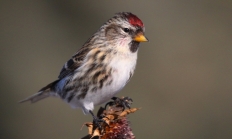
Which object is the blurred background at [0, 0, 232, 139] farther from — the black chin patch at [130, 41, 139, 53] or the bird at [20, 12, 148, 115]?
the black chin patch at [130, 41, 139, 53]

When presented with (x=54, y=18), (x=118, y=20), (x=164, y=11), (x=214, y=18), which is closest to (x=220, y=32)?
(x=214, y=18)

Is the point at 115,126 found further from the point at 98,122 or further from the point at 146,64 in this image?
the point at 146,64

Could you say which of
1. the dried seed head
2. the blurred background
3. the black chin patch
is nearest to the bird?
the black chin patch

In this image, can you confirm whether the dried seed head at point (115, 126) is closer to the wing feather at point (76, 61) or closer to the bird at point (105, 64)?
the bird at point (105, 64)

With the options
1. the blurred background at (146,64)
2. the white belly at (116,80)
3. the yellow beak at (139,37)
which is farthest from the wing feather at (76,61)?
the blurred background at (146,64)

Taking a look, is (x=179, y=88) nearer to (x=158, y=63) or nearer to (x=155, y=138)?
(x=158, y=63)

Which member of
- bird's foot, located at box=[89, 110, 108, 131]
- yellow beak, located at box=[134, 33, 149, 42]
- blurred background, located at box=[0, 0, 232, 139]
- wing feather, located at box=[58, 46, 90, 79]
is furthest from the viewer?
blurred background, located at box=[0, 0, 232, 139]

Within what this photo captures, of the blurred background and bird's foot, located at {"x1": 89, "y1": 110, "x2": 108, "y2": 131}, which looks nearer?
bird's foot, located at {"x1": 89, "y1": 110, "x2": 108, "y2": 131}
